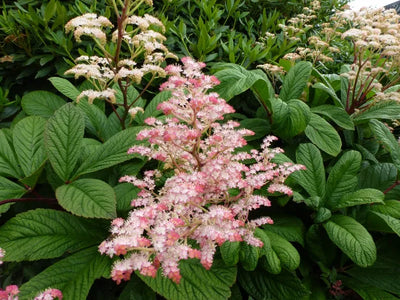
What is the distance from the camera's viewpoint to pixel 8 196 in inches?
41.4

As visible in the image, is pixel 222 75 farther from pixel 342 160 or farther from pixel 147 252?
pixel 147 252

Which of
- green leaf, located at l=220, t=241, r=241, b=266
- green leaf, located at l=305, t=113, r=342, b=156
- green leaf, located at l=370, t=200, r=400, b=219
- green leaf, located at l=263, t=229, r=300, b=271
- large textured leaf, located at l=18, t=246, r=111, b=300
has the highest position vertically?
green leaf, located at l=305, t=113, r=342, b=156

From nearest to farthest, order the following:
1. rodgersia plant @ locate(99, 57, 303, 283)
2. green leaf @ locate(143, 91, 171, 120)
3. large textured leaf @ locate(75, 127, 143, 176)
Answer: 1. rodgersia plant @ locate(99, 57, 303, 283)
2. large textured leaf @ locate(75, 127, 143, 176)
3. green leaf @ locate(143, 91, 171, 120)

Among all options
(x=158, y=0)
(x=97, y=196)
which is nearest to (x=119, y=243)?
(x=97, y=196)

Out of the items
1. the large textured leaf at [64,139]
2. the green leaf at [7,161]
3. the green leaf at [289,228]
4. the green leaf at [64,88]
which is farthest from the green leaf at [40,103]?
the green leaf at [289,228]

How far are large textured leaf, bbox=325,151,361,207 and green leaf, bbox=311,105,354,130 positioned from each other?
0.23 m

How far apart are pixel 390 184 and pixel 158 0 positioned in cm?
184

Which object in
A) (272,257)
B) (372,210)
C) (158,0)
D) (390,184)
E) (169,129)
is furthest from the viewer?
(158,0)

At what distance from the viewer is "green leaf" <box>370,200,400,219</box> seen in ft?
3.94

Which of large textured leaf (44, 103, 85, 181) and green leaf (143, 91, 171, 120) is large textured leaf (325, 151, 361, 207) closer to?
green leaf (143, 91, 171, 120)

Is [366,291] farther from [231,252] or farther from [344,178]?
[231,252]

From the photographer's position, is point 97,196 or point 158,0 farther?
point 158,0

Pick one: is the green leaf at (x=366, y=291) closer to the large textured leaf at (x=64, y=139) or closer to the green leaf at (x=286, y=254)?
the green leaf at (x=286, y=254)

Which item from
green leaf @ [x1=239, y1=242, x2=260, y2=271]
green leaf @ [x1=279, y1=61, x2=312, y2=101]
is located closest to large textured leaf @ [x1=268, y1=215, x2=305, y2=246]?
green leaf @ [x1=239, y1=242, x2=260, y2=271]
